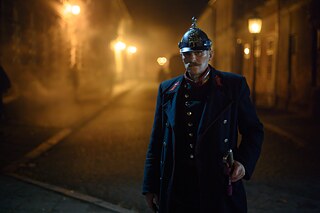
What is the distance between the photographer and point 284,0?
61.2 feet

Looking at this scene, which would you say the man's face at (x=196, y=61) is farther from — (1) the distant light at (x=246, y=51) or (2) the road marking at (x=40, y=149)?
(1) the distant light at (x=246, y=51)

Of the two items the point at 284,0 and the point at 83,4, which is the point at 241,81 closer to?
the point at 284,0

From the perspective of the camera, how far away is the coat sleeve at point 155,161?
3.10 m

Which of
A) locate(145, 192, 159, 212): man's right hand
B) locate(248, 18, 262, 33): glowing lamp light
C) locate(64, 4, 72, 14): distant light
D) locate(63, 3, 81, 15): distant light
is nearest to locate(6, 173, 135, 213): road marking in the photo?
locate(145, 192, 159, 212): man's right hand

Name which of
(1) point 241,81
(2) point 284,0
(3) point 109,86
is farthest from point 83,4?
(1) point 241,81

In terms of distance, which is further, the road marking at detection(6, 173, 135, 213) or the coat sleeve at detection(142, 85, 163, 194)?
the road marking at detection(6, 173, 135, 213)

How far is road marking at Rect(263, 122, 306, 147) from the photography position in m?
10.1

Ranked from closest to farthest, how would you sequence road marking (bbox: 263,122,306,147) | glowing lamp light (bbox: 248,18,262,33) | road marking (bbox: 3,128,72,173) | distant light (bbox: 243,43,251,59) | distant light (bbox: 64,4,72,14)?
road marking (bbox: 3,128,72,173)
road marking (bbox: 263,122,306,147)
glowing lamp light (bbox: 248,18,262,33)
distant light (bbox: 64,4,72,14)
distant light (bbox: 243,43,251,59)

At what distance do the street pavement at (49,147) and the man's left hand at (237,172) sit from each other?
2.89 metres

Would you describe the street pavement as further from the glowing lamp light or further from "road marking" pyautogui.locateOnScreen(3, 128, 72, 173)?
the glowing lamp light

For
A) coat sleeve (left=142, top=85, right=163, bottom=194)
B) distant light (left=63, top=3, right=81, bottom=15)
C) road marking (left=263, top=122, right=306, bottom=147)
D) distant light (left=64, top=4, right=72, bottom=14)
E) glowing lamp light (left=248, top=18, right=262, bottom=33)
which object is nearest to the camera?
coat sleeve (left=142, top=85, right=163, bottom=194)

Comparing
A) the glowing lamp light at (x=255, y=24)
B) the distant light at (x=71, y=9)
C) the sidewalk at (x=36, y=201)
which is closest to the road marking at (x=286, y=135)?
the glowing lamp light at (x=255, y=24)

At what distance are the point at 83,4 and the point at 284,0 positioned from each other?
34.0ft

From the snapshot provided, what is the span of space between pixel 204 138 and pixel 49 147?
751 cm
